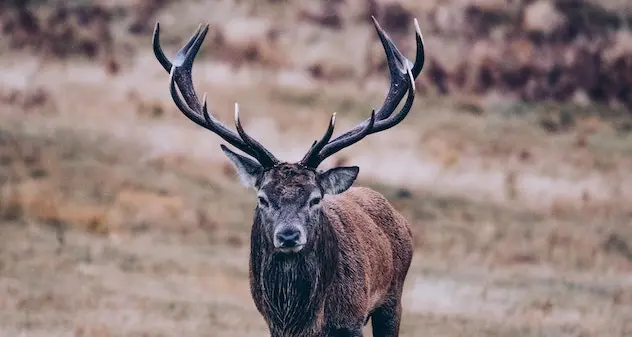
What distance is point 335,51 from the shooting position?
104ft

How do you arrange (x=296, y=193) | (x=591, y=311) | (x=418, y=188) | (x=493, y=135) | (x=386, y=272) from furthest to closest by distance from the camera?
(x=493, y=135) → (x=418, y=188) → (x=591, y=311) → (x=386, y=272) → (x=296, y=193)

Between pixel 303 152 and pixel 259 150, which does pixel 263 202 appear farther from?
pixel 303 152

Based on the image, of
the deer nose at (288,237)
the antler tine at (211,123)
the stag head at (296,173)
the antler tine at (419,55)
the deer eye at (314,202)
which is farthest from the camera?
the antler tine at (419,55)

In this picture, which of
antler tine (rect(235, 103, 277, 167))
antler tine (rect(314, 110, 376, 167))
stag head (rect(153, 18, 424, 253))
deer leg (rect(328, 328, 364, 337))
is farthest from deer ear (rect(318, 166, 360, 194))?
deer leg (rect(328, 328, 364, 337))

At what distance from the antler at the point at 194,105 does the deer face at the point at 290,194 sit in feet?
0.40

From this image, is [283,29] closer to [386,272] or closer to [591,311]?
[591,311]

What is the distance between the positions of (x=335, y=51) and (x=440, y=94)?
3640 mm

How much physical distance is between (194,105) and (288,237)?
7.16ft

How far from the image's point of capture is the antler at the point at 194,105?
1030 centimetres

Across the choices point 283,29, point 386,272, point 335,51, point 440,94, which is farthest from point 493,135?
point 386,272

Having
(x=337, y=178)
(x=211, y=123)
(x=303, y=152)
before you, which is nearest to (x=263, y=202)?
(x=337, y=178)

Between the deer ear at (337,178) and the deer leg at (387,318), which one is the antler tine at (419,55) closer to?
the deer ear at (337,178)

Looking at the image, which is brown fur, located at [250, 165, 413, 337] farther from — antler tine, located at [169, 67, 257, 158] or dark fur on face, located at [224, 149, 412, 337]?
antler tine, located at [169, 67, 257, 158]

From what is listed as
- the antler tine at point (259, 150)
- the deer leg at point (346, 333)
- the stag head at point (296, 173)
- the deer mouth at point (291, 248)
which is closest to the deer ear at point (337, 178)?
the stag head at point (296, 173)
